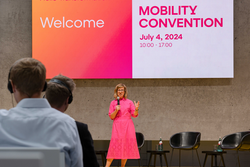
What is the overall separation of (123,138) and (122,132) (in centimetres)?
11

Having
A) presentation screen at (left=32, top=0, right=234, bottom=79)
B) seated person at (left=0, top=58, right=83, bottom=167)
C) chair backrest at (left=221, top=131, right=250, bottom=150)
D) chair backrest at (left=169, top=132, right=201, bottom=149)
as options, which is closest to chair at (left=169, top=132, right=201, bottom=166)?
chair backrest at (left=169, top=132, right=201, bottom=149)

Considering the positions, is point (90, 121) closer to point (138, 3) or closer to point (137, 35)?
point (137, 35)

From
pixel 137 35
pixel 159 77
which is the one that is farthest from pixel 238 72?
pixel 137 35

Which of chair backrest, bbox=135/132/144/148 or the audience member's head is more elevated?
the audience member's head

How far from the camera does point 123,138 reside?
18.1 feet

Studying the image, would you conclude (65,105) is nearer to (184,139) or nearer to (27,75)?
(27,75)

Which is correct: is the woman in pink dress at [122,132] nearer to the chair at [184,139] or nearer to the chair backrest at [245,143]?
the chair at [184,139]

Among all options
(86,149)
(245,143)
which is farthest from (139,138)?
(86,149)

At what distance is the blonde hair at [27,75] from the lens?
41.5 inches

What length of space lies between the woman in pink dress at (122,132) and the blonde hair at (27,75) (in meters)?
4.41

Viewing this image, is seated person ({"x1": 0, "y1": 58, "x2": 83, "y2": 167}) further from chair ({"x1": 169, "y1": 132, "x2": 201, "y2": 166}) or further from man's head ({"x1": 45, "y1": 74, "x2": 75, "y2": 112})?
chair ({"x1": 169, "y1": 132, "x2": 201, "y2": 166})

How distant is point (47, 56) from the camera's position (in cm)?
647

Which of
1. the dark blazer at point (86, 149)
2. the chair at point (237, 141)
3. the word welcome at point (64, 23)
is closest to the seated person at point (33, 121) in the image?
the dark blazer at point (86, 149)

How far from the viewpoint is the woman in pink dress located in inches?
216
